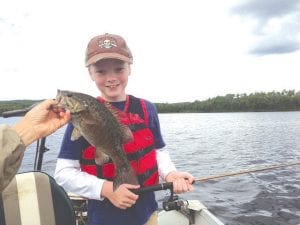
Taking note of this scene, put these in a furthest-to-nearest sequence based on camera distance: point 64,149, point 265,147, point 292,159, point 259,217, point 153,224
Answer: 1. point 265,147
2. point 292,159
3. point 259,217
4. point 153,224
5. point 64,149

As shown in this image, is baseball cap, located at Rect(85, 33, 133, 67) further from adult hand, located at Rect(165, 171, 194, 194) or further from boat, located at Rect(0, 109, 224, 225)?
adult hand, located at Rect(165, 171, 194, 194)

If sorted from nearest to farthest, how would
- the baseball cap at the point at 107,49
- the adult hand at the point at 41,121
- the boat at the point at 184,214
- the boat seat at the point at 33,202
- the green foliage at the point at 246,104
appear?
1. the adult hand at the point at 41,121
2. the boat seat at the point at 33,202
3. the baseball cap at the point at 107,49
4. the boat at the point at 184,214
5. the green foliage at the point at 246,104

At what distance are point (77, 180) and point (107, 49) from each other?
114 centimetres

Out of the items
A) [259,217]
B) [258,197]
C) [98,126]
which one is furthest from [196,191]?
[98,126]

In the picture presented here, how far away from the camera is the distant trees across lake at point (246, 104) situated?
350 feet

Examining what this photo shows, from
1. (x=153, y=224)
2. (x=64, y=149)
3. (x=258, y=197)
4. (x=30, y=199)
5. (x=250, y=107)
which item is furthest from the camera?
(x=250, y=107)

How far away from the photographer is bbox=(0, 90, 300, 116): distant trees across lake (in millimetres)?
106562

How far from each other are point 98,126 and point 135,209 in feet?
3.04

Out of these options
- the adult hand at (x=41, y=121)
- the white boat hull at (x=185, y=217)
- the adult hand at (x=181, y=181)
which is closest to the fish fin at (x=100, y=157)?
the adult hand at (x=41, y=121)

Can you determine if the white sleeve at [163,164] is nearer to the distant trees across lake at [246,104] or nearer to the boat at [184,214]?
the boat at [184,214]

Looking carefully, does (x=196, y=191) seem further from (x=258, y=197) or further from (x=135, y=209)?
(x=135, y=209)

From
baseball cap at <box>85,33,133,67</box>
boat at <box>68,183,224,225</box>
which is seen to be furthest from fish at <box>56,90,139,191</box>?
boat at <box>68,183,224,225</box>

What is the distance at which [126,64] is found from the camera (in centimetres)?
354

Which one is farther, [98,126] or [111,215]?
[111,215]
